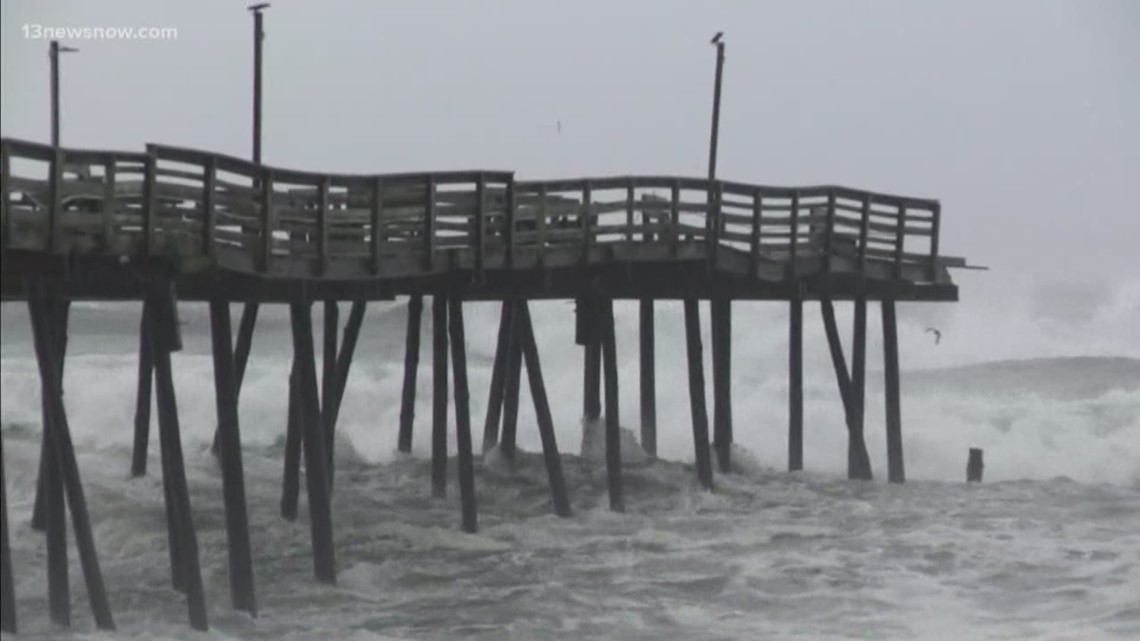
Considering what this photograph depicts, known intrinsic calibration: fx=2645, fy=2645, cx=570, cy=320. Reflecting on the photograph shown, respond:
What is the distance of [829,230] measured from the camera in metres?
30.1

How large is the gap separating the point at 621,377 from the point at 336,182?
25.9 meters

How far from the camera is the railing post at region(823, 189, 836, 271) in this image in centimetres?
3000

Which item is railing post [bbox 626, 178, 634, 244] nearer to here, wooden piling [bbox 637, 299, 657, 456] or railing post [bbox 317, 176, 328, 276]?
wooden piling [bbox 637, 299, 657, 456]

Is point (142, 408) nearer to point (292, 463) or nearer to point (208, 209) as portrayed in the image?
point (292, 463)

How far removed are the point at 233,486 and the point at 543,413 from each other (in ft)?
21.7

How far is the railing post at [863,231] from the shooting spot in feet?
100

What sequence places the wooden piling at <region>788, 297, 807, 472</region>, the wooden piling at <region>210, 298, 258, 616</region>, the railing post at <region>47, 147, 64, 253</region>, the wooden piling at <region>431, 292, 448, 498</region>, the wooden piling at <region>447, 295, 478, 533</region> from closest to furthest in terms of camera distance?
the railing post at <region>47, 147, 64, 253</region> → the wooden piling at <region>210, 298, 258, 616</region> → the wooden piling at <region>447, 295, 478, 533</region> → the wooden piling at <region>431, 292, 448, 498</region> → the wooden piling at <region>788, 297, 807, 472</region>

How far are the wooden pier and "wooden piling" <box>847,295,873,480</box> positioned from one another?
3 cm

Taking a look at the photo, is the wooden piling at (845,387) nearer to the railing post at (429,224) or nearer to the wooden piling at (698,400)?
the wooden piling at (698,400)

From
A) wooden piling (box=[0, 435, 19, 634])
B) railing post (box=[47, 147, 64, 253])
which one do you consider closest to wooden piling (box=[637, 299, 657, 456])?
railing post (box=[47, 147, 64, 253])

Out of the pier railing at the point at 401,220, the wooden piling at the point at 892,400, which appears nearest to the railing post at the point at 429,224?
the pier railing at the point at 401,220

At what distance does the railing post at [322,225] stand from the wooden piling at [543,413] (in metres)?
4.81

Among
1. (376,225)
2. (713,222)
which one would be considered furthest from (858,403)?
(376,225)

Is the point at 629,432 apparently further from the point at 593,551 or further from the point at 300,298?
the point at 300,298
